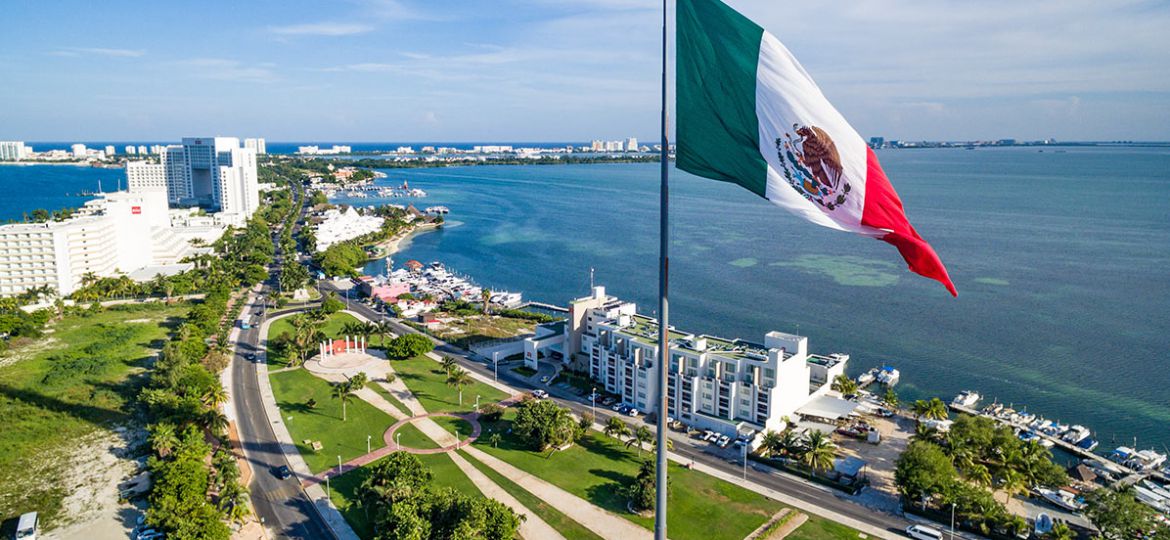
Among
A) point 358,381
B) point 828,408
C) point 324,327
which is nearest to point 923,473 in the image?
point 828,408

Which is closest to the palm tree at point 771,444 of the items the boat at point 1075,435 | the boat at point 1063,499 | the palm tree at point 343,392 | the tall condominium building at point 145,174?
the boat at point 1063,499

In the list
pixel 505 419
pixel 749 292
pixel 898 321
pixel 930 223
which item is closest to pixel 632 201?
pixel 930 223

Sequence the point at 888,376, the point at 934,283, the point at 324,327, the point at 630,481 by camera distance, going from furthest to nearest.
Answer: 1. the point at 934,283
2. the point at 324,327
3. the point at 888,376
4. the point at 630,481

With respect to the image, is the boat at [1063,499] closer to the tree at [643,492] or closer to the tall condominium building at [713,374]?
the tall condominium building at [713,374]

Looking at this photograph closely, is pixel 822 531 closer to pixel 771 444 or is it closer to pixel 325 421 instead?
pixel 771 444

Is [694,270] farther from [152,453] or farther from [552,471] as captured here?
[152,453]

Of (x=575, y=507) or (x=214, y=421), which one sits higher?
(x=214, y=421)

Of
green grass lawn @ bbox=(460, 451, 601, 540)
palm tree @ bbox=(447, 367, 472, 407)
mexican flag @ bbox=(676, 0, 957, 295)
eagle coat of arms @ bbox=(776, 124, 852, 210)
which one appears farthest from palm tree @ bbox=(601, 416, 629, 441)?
eagle coat of arms @ bbox=(776, 124, 852, 210)
